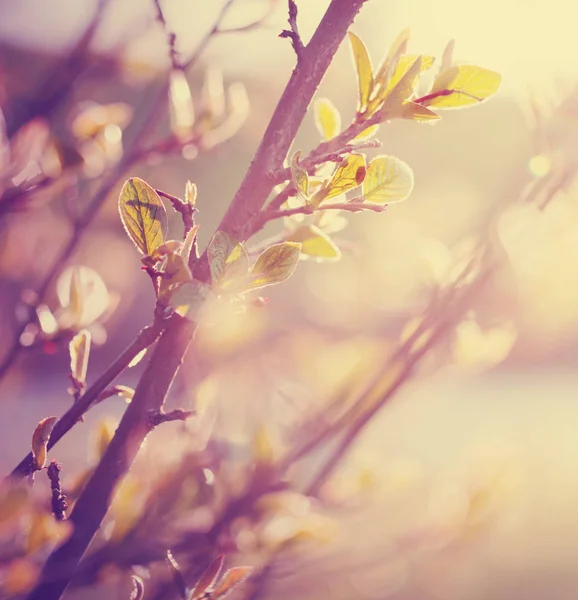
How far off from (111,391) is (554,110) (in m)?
0.51

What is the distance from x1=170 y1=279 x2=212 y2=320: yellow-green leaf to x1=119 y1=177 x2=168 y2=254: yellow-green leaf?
0.19 feet

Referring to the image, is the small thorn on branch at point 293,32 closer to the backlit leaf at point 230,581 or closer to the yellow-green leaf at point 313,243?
the yellow-green leaf at point 313,243

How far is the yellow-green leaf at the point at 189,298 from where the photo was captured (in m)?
0.31

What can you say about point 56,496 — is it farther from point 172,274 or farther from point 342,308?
point 342,308

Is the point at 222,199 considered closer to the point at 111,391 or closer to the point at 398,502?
the point at 398,502

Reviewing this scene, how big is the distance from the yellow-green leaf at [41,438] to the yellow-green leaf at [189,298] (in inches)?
5.2

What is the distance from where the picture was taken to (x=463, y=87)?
40 centimetres

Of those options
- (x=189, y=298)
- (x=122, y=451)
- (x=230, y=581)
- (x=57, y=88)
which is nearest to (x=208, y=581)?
(x=230, y=581)

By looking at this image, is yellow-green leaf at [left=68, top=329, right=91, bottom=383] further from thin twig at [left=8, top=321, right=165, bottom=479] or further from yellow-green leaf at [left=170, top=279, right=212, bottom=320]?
yellow-green leaf at [left=170, top=279, right=212, bottom=320]

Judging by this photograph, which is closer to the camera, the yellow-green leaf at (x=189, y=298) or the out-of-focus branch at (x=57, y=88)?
the yellow-green leaf at (x=189, y=298)

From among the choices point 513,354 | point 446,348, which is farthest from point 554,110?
point 513,354

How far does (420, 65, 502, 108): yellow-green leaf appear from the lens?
0.40 meters

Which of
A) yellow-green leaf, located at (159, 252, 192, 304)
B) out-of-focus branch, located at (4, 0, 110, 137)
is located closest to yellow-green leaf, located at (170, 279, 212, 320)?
yellow-green leaf, located at (159, 252, 192, 304)

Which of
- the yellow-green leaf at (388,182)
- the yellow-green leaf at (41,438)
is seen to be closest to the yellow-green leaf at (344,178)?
the yellow-green leaf at (388,182)
